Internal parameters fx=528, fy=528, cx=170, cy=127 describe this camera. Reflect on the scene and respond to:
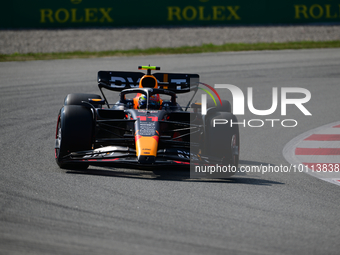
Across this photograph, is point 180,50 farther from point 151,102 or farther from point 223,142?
point 223,142

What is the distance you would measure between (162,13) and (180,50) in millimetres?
3091

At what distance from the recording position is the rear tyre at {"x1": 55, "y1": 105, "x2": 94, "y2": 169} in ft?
22.5

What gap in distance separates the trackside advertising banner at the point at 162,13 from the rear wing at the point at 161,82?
11.7 m

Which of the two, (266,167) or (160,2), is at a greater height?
Answer: (160,2)

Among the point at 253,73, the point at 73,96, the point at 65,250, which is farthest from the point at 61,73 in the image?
the point at 65,250

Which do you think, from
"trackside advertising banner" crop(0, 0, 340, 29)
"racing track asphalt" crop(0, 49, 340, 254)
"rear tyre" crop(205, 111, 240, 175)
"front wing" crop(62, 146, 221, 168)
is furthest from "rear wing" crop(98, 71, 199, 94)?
"trackside advertising banner" crop(0, 0, 340, 29)

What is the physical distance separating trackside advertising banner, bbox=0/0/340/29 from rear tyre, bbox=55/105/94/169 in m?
13.5

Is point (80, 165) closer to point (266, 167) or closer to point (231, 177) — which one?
point (231, 177)

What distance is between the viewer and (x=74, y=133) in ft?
22.6

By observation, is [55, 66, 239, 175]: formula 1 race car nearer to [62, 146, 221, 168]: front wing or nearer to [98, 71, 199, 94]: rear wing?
[62, 146, 221, 168]: front wing

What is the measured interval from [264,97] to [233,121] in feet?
21.3

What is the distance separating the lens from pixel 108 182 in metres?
6.36

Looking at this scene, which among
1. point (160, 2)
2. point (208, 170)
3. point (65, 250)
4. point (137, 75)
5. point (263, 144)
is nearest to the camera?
point (65, 250)

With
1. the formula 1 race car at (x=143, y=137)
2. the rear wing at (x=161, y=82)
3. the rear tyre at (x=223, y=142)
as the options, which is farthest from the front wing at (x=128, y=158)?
the rear wing at (x=161, y=82)
